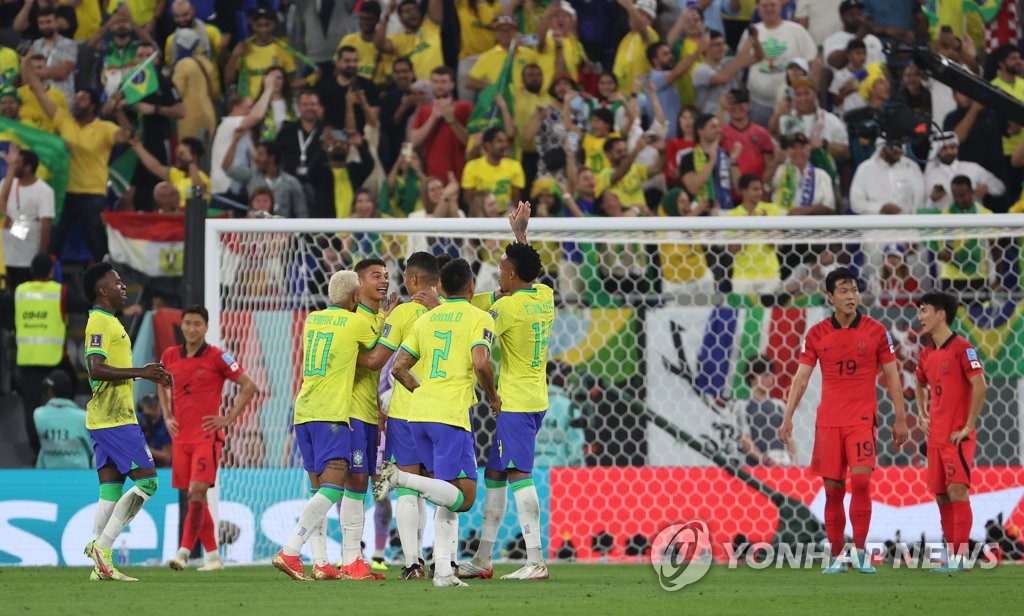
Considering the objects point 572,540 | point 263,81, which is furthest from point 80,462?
point 263,81

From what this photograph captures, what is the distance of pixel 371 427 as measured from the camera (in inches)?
403

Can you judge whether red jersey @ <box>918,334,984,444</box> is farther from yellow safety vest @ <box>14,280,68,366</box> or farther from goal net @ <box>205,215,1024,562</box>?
yellow safety vest @ <box>14,280,68,366</box>

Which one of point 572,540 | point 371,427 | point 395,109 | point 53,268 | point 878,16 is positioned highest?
point 878,16

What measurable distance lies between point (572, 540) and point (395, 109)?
248 inches

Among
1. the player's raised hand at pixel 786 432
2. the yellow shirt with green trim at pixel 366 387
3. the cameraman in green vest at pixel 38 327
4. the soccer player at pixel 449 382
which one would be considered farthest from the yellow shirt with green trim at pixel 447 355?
the cameraman in green vest at pixel 38 327

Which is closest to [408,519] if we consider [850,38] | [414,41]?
[414,41]

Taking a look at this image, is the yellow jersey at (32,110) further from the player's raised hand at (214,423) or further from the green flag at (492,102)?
the player's raised hand at (214,423)

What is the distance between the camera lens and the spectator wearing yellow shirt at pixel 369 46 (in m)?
17.7

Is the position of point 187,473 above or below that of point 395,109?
below

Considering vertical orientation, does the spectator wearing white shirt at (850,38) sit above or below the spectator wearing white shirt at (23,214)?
above

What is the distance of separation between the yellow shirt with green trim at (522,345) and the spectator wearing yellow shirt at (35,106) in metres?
8.92

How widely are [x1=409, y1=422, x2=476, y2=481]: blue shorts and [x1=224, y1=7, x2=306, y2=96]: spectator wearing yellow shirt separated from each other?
956 cm

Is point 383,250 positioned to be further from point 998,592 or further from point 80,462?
point 998,592

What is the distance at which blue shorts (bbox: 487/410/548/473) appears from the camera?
32.3 feet
